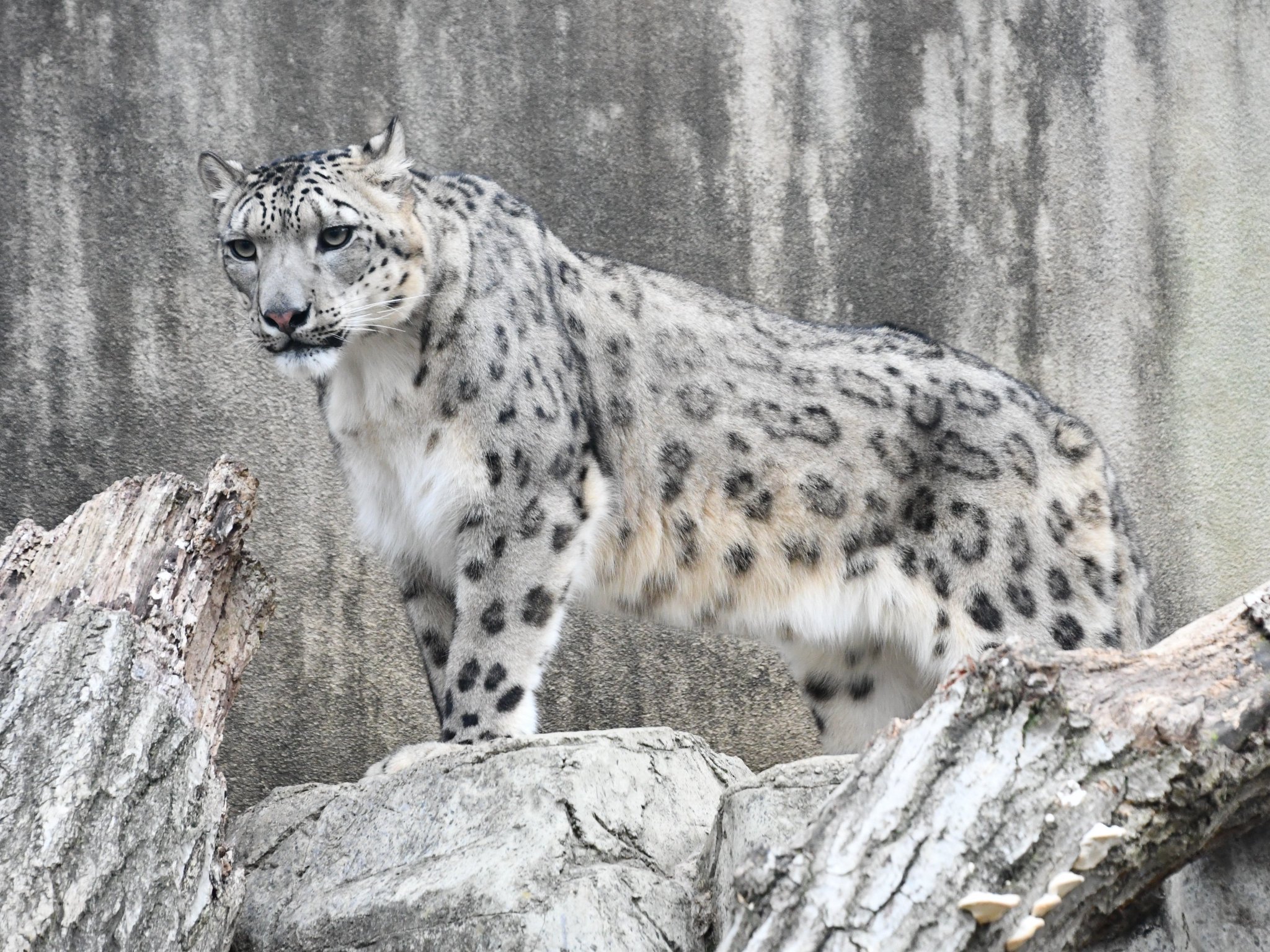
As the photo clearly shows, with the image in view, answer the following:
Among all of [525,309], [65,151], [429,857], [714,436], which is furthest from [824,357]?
[65,151]

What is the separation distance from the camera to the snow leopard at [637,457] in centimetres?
413

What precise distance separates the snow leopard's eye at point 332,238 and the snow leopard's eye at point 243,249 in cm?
21

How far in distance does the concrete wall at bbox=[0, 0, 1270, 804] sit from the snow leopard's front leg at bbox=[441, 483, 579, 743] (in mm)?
1397

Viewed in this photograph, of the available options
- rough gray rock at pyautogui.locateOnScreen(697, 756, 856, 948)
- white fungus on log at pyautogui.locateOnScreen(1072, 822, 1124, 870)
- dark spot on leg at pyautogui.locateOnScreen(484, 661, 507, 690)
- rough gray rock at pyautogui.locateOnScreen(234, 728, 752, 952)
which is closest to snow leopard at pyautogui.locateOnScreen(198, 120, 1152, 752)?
dark spot on leg at pyautogui.locateOnScreen(484, 661, 507, 690)

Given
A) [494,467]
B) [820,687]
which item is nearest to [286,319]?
[494,467]

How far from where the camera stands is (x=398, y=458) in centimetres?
425

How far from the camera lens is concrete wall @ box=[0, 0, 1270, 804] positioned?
5406 millimetres

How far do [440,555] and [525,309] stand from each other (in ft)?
2.51

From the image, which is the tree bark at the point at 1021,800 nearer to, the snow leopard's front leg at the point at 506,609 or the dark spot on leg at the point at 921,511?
the snow leopard's front leg at the point at 506,609

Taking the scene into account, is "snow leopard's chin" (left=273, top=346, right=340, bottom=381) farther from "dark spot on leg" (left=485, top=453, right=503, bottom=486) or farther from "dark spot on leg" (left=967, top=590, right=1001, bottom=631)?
"dark spot on leg" (left=967, top=590, right=1001, bottom=631)

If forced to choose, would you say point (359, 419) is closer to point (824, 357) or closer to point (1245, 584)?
point (824, 357)

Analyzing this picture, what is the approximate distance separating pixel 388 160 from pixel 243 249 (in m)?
0.49

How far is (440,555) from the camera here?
4316 millimetres

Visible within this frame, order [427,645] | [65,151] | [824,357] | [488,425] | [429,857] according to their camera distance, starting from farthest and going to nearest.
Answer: [65,151] → [824,357] → [427,645] → [488,425] → [429,857]
